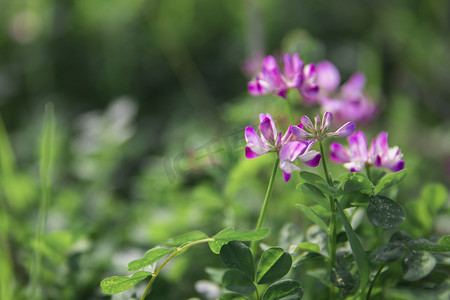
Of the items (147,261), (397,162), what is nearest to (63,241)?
(147,261)

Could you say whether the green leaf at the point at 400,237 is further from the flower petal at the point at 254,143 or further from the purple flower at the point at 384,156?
the flower petal at the point at 254,143

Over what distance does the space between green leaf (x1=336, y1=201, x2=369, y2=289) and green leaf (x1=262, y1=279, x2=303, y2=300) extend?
0.12 m

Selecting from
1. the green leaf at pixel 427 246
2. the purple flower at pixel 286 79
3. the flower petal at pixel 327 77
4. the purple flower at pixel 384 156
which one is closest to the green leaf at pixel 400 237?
the green leaf at pixel 427 246

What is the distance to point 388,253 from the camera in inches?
33.3

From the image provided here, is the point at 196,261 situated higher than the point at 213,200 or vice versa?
the point at 213,200

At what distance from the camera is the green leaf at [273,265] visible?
879mm

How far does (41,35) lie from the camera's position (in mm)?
3367

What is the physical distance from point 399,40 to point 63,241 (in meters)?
2.59

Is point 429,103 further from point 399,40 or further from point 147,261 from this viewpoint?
point 147,261

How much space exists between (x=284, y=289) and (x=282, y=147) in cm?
26

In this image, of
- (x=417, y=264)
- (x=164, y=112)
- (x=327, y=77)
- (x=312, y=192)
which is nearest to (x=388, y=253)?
(x=417, y=264)

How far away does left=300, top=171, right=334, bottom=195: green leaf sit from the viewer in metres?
0.82

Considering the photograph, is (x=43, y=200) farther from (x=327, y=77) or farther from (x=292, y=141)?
(x=327, y=77)

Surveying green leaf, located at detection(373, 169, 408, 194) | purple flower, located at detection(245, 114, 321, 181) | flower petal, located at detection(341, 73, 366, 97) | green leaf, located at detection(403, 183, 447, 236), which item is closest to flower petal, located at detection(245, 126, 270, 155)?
purple flower, located at detection(245, 114, 321, 181)
